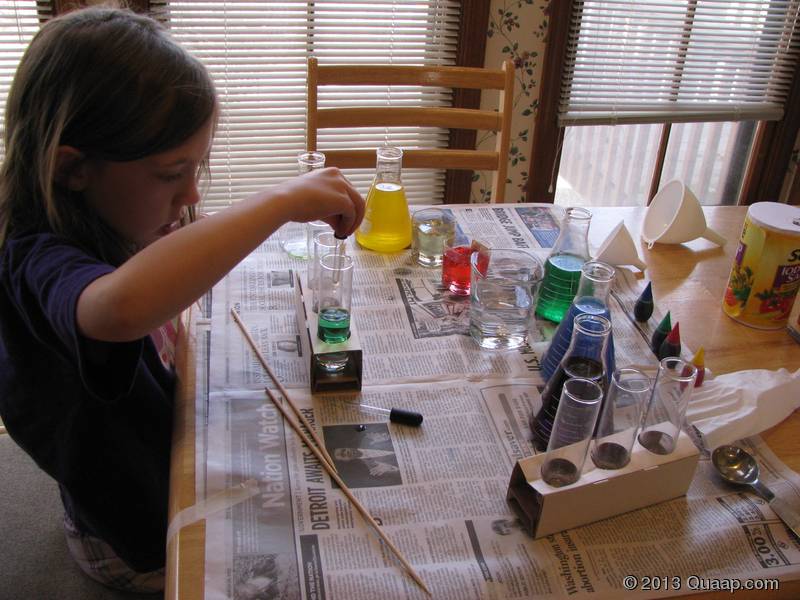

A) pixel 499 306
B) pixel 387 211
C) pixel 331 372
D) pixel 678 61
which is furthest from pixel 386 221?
pixel 678 61

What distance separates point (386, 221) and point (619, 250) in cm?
39

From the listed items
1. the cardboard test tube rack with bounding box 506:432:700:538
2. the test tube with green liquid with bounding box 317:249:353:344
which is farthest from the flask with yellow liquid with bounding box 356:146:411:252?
the cardboard test tube rack with bounding box 506:432:700:538

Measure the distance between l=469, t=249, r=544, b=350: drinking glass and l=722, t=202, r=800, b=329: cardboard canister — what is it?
11.9 inches

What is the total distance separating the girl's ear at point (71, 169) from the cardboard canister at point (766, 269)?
35.7 inches

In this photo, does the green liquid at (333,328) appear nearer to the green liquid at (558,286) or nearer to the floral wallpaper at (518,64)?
the green liquid at (558,286)

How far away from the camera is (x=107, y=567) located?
113 cm

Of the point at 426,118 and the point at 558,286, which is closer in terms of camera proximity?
the point at 558,286

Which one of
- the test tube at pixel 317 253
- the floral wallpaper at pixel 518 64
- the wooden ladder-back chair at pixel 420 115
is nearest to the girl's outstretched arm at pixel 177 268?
the test tube at pixel 317 253

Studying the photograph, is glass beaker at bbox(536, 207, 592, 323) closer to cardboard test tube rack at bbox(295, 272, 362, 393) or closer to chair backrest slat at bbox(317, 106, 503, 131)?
cardboard test tube rack at bbox(295, 272, 362, 393)

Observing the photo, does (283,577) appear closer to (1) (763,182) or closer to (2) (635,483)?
(2) (635,483)

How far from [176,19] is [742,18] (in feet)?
5.66

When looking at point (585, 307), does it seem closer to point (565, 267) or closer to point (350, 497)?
point (565, 267)

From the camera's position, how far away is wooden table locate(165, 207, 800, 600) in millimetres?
701

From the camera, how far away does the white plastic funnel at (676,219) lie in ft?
4.31
